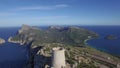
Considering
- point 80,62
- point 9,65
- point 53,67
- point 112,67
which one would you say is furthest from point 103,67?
point 9,65

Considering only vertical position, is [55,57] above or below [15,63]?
above

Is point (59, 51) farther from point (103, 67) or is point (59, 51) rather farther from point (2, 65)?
point (2, 65)

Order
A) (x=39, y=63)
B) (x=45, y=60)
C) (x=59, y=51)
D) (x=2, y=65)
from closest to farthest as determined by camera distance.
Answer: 1. (x=59, y=51)
2. (x=45, y=60)
3. (x=39, y=63)
4. (x=2, y=65)

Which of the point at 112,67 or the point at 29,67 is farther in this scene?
the point at 112,67

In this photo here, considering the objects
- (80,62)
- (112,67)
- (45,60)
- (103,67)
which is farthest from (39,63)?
(112,67)

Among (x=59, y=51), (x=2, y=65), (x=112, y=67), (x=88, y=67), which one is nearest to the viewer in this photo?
(x=59, y=51)

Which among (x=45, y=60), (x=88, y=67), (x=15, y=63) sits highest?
(x=45, y=60)

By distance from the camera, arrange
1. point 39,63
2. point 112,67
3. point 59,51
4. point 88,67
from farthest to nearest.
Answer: point 112,67
point 88,67
point 39,63
point 59,51

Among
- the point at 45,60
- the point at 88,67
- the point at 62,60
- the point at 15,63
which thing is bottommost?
the point at 15,63

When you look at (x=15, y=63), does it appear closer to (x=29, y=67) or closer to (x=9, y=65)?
(x=9, y=65)
